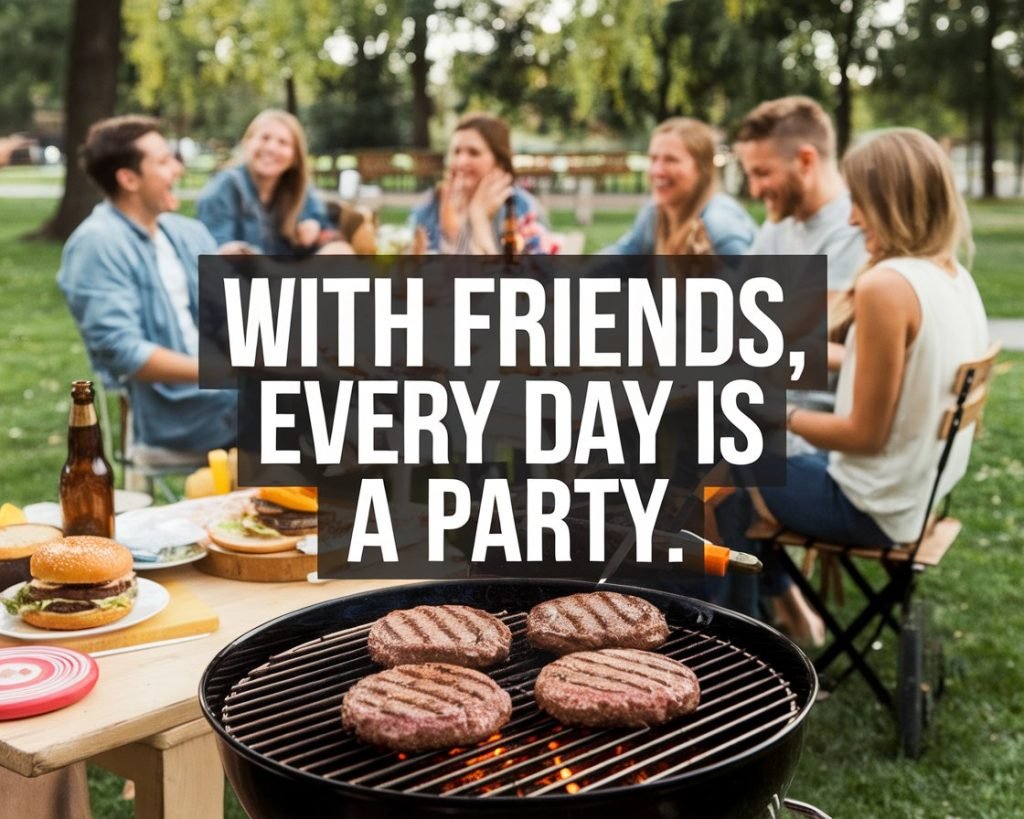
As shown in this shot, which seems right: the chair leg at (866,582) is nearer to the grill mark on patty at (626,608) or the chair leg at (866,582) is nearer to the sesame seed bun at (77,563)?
the grill mark on patty at (626,608)

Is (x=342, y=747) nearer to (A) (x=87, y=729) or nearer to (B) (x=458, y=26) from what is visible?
(A) (x=87, y=729)

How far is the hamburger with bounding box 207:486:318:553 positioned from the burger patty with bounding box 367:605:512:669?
24.5 inches

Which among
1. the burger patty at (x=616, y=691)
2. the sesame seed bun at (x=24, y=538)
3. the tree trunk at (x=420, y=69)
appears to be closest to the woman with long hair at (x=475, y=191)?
the sesame seed bun at (x=24, y=538)

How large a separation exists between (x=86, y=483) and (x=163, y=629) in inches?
20.9

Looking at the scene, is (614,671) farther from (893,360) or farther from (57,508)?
(893,360)

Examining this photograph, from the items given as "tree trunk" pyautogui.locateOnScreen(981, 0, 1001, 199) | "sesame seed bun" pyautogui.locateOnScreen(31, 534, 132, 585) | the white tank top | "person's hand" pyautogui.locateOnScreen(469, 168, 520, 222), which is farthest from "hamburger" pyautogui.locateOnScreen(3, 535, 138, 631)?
"tree trunk" pyautogui.locateOnScreen(981, 0, 1001, 199)

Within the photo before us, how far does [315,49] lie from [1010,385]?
5.96m

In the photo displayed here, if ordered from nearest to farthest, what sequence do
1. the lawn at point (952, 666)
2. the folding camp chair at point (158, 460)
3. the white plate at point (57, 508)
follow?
1. the white plate at point (57, 508)
2. the lawn at point (952, 666)
3. the folding camp chair at point (158, 460)

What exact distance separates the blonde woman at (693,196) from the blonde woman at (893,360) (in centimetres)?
160

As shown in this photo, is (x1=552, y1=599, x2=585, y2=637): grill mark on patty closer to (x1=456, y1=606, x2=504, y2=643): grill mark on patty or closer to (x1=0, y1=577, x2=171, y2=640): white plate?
(x1=456, y1=606, x2=504, y2=643): grill mark on patty

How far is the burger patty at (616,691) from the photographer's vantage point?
182 cm

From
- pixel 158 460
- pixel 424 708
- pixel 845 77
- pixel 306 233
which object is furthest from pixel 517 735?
pixel 845 77

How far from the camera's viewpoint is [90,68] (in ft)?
44.6

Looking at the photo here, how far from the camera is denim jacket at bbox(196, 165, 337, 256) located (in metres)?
6.12
